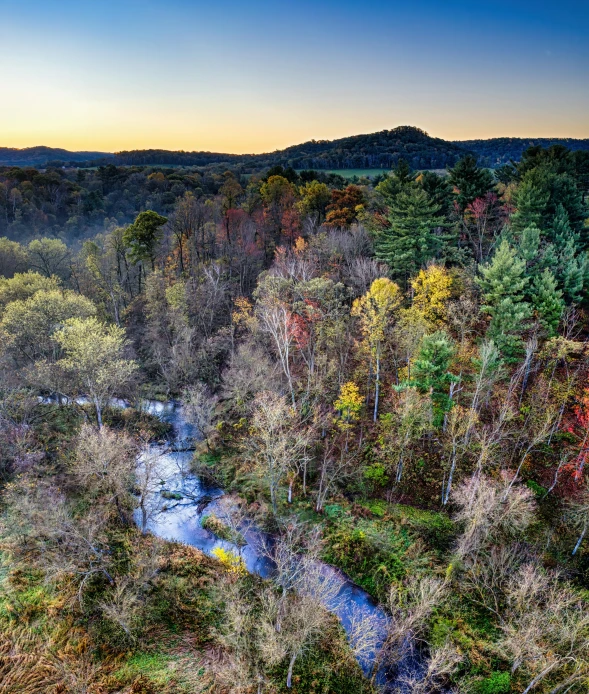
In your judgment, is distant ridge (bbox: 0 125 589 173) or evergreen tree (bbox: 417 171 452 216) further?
distant ridge (bbox: 0 125 589 173)

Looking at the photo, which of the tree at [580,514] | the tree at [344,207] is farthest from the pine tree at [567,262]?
the tree at [344,207]

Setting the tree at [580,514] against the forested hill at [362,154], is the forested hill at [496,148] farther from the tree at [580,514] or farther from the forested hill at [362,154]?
the tree at [580,514]

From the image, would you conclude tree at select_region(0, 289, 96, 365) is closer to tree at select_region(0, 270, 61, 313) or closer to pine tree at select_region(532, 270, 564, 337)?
tree at select_region(0, 270, 61, 313)

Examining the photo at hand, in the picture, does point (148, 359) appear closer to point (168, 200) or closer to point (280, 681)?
point (280, 681)

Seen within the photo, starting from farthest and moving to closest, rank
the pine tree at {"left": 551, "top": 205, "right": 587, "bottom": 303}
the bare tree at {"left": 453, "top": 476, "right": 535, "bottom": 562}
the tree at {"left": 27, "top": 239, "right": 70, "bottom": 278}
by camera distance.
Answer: the tree at {"left": 27, "top": 239, "right": 70, "bottom": 278} → the pine tree at {"left": 551, "top": 205, "right": 587, "bottom": 303} → the bare tree at {"left": 453, "top": 476, "right": 535, "bottom": 562}

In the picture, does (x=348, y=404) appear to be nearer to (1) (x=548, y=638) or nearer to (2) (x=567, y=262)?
(1) (x=548, y=638)

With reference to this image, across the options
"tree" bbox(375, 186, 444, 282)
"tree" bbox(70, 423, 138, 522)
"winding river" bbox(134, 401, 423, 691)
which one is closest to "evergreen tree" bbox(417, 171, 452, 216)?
"tree" bbox(375, 186, 444, 282)

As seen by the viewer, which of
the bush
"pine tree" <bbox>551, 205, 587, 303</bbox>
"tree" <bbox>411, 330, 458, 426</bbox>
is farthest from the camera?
"pine tree" <bbox>551, 205, 587, 303</bbox>
